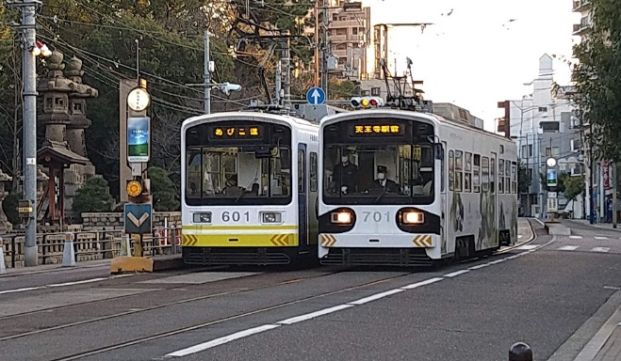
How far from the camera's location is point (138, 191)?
933 inches

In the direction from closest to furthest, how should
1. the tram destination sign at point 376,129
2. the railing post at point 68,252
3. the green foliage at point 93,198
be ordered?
the tram destination sign at point 376,129 → the railing post at point 68,252 → the green foliage at point 93,198

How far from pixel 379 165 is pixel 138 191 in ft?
17.4

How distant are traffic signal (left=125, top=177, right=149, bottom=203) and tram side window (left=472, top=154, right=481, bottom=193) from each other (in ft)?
25.6

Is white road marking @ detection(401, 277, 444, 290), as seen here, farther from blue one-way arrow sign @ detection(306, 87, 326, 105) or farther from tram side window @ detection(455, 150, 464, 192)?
blue one-way arrow sign @ detection(306, 87, 326, 105)

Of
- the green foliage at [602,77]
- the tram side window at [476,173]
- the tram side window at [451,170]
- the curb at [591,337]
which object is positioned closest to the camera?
the curb at [591,337]

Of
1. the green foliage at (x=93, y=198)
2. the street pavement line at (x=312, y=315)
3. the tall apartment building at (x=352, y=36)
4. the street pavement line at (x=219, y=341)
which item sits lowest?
the street pavement line at (x=219, y=341)

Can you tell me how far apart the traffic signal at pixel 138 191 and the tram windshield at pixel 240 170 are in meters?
1.17

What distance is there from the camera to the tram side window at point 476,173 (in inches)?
A: 1032

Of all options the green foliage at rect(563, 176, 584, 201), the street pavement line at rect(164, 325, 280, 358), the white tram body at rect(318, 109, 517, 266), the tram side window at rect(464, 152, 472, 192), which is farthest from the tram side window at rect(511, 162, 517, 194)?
the green foliage at rect(563, 176, 584, 201)

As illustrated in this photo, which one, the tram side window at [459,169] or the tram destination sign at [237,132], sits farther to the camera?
the tram side window at [459,169]

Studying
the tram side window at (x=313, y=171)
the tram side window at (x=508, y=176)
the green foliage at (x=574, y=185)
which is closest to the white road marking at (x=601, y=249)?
the tram side window at (x=508, y=176)

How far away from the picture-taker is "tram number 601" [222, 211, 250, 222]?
22719 mm

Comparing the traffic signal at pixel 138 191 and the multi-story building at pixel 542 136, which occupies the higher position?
the multi-story building at pixel 542 136

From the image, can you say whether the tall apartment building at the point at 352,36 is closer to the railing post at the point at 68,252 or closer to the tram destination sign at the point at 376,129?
the railing post at the point at 68,252
